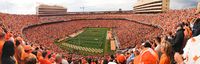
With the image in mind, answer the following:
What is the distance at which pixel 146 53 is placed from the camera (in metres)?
7.38

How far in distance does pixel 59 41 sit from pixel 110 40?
22.2ft

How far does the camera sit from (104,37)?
60688 mm

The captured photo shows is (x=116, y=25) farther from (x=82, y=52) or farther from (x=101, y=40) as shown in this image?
(x=82, y=52)

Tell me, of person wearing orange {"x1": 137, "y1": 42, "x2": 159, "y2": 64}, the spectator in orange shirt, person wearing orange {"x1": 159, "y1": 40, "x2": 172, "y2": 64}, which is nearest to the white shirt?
person wearing orange {"x1": 159, "y1": 40, "x2": 172, "y2": 64}

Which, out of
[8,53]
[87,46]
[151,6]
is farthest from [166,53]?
[151,6]

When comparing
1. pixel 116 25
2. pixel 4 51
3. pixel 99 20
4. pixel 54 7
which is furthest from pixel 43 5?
pixel 4 51

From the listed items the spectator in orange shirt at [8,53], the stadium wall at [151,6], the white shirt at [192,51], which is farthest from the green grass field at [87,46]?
the white shirt at [192,51]

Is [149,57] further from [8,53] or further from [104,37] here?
[104,37]

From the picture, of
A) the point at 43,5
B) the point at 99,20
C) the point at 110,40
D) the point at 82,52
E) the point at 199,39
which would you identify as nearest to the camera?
the point at 199,39

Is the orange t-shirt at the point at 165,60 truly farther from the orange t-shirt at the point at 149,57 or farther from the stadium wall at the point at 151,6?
the stadium wall at the point at 151,6

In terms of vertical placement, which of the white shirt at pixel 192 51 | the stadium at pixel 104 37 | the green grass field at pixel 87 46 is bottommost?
the green grass field at pixel 87 46

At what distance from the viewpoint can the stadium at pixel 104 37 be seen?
7645 mm

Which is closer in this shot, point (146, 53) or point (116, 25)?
point (146, 53)

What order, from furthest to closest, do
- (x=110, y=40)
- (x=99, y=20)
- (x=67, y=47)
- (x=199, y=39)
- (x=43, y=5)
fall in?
(x=43, y=5)
(x=99, y=20)
(x=110, y=40)
(x=67, y=47)
(x=199, y=39)
